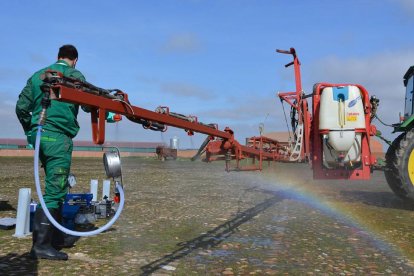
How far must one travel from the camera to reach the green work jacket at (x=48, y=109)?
5.06 m

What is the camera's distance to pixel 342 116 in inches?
325

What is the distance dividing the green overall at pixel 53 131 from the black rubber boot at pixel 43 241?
7.2 inches

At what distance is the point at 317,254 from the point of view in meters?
5.29

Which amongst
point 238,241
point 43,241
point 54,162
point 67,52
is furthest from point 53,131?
point 238,241

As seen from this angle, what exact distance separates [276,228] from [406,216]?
3005mm

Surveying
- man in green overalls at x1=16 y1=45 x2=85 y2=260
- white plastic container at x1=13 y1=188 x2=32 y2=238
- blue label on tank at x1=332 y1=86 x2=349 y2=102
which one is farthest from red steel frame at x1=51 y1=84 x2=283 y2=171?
white plastic container at x1=13 y1=188 x2=32 y2=238

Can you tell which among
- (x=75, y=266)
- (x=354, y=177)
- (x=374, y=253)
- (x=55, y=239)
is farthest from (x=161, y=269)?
(x=354, y=177)

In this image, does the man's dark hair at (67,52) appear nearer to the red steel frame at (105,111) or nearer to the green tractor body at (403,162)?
the red steel frame at (105,111)

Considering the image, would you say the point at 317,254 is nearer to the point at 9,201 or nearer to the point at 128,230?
the point at 128,230

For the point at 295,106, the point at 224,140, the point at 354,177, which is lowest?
the point at 354,177

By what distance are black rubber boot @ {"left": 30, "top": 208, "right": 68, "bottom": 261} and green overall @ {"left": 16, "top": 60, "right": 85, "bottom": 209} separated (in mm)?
182

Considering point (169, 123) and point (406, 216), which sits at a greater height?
point (169, 123)

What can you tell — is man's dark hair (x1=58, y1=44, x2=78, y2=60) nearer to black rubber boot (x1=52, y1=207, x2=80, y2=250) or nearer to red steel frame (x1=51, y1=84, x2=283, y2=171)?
red steel frame (x1=51, y1=84, x2=283, y2=171)

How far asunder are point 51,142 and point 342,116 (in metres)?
5.51
